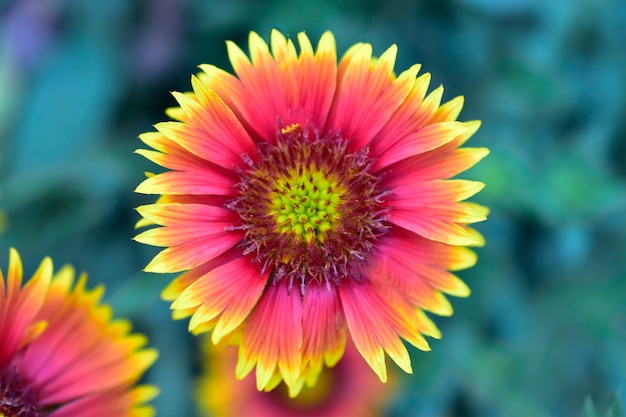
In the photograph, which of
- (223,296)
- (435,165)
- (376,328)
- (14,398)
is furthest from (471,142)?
(14,398)

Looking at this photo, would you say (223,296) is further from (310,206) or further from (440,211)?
(440,211)

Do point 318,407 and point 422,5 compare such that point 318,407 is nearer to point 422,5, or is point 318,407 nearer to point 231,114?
point 231,114

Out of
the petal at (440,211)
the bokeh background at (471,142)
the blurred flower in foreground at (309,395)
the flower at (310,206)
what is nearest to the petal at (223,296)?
the flower at (310,206)

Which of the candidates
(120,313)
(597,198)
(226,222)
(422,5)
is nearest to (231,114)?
(226,222)

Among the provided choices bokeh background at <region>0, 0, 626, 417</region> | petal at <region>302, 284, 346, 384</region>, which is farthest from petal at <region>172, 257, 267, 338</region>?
bokeh background at <region>0, 0, 626, 417</region>

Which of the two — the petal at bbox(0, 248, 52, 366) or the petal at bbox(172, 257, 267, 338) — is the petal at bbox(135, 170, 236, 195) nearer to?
the petal at bbox(172, 257, 267, 338)
